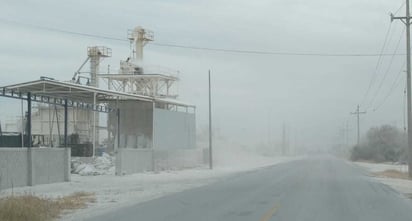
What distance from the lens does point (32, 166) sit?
32.4 meters

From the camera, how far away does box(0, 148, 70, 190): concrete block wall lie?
29.9 meters

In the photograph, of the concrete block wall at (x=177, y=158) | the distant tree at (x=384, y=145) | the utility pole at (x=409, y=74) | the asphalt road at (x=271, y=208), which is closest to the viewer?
the asphalt road at (x=271, y=208)

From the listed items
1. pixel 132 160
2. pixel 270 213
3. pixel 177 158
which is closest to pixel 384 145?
pixel 177 158

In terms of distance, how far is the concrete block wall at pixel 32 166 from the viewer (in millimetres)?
29938

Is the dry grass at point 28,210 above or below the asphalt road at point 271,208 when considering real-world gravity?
above

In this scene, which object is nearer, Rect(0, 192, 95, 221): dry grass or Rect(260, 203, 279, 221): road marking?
A: Rect(0, 192, 95, 221): dry grass

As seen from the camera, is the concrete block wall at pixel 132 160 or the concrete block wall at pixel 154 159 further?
the concrete block wall at pixel 154 159

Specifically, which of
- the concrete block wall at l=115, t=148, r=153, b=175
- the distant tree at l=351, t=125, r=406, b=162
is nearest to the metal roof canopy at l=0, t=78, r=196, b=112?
the concrete block wall at l=115, t=148, r=153, b=175

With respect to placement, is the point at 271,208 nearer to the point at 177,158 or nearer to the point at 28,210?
the point at 28,210

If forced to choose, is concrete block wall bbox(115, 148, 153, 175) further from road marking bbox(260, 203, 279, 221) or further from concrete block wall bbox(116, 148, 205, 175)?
road marking bbox(260, 203, 279, 221)

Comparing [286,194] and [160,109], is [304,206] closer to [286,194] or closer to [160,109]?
[286,194]

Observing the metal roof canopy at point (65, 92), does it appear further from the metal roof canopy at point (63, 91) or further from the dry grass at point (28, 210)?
the dry grass at point (28, 210)


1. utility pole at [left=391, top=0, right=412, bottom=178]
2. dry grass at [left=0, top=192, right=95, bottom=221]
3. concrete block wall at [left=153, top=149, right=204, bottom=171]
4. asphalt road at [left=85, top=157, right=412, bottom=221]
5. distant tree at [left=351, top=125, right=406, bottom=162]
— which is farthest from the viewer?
distant tree at [left=351, top=125, right=406, bottom=162]

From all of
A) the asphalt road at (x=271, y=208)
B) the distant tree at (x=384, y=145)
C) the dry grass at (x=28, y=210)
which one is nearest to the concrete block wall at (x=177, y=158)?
the asphalt road at (x=271, y=208)
